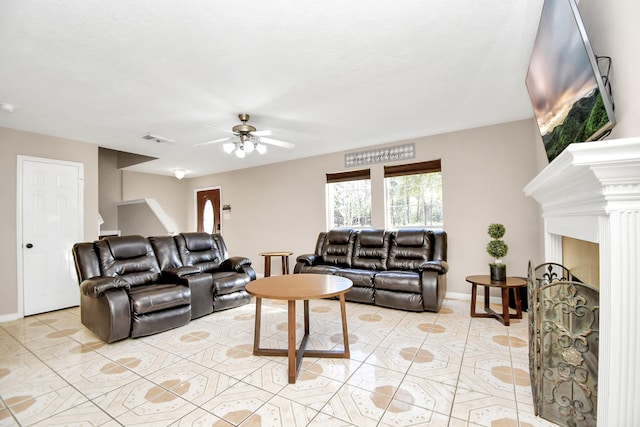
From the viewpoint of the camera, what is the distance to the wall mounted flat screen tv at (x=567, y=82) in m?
1.26

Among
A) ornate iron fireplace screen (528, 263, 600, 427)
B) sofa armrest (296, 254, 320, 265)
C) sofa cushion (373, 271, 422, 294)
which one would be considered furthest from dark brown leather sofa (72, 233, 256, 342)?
ornate iron fireplace screen (528, 263, 600, 427)

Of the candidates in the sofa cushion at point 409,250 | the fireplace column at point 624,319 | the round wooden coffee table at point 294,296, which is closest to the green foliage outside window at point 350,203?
the sofa cushion at point 409,250

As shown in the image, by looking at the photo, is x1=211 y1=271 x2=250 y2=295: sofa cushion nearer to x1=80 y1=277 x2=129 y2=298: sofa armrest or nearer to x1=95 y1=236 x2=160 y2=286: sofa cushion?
x1=95 y1=236 x2=160 y2=286: sofa cushion

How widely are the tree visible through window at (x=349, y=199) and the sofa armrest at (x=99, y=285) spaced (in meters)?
3.44

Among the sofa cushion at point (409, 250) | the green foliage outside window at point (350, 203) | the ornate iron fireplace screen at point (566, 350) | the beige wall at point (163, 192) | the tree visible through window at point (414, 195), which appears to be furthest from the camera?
the beige wall at point (163, 192)

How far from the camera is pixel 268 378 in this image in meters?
2.19

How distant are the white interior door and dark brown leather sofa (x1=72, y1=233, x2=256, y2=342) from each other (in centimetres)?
126

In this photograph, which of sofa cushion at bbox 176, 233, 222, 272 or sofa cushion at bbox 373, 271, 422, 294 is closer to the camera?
sofa cushion at bbox 373, 271, 422, 294

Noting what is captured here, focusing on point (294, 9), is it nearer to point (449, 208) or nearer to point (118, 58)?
point (118, 58)

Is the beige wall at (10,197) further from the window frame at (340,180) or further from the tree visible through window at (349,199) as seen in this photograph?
the tree visible through window at (349,199)

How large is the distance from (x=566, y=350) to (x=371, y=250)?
307cm

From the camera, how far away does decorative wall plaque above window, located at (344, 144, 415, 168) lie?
473cm

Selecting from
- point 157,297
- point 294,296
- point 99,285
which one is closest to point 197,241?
point 157,297

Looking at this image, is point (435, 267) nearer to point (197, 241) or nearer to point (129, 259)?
point (197, 241)
